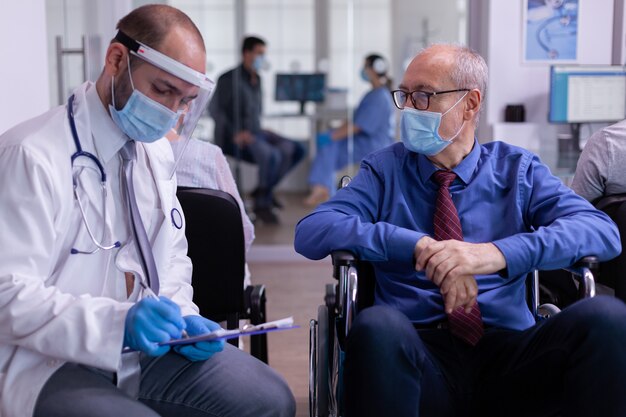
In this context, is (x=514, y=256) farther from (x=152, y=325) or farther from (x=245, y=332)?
(x=152, y=325)

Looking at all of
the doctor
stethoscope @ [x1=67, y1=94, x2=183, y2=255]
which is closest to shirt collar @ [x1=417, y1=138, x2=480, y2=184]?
the doctor

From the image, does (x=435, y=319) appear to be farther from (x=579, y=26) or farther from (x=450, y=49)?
(x=579, y=26)

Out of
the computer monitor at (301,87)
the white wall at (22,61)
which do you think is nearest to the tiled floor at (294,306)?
the white wall at (22,61)

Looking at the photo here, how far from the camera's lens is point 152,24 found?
171 cm

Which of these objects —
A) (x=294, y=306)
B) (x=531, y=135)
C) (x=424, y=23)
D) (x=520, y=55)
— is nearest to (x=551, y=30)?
(x=520, y=55)

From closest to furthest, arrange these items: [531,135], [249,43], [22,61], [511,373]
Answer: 1. [511,373]
2. [22,61]
3. [531,135]
4. [249,43]

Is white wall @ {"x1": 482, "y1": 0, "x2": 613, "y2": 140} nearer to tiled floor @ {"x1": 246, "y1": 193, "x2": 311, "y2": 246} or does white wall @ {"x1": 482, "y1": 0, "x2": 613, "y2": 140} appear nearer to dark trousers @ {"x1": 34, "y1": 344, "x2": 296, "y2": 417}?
tiled floor @ {"x1": 246, "y1": 193, "x2": 311, "y2": 246}

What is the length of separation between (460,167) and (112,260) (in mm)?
914

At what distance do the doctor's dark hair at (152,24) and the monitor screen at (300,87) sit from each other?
13.9ft

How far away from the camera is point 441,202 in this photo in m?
2.05

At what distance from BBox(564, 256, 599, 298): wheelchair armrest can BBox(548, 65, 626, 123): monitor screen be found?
2.40 metres

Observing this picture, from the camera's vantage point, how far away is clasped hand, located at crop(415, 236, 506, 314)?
71.4 inches

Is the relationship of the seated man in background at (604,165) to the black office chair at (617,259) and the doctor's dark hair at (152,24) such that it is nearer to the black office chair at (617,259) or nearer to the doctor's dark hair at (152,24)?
the black office chair at (617,259)

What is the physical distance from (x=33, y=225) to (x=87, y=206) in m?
0.15
